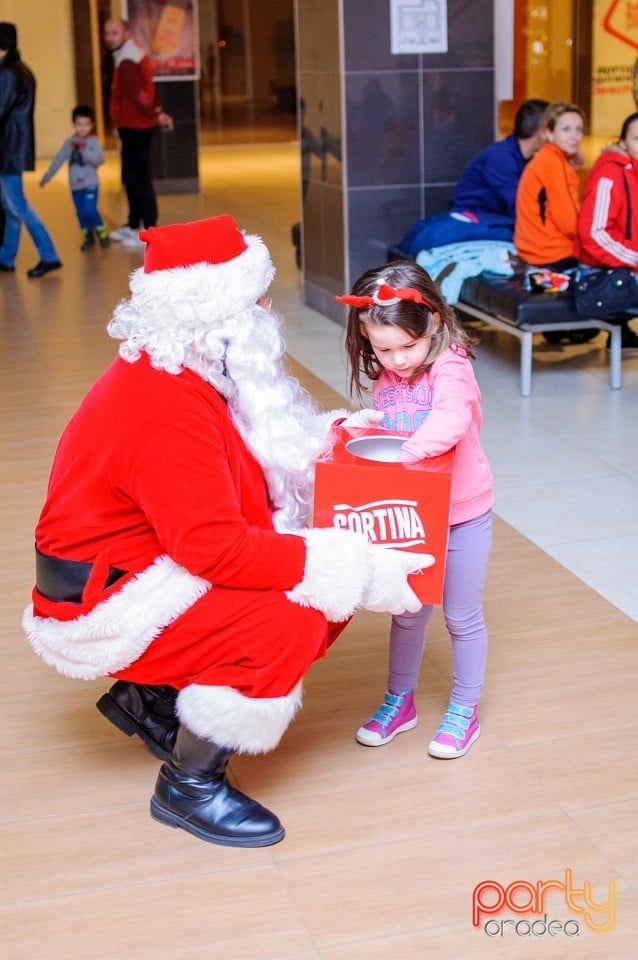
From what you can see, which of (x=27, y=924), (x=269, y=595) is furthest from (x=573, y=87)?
(x=27, y=924)

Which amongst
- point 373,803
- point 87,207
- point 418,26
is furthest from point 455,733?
point 87,207

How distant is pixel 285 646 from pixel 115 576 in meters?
0.37

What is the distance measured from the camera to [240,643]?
2.45m

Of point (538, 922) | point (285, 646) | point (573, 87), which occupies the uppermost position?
point (573, 87)

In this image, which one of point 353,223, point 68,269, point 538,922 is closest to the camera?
point 538,922

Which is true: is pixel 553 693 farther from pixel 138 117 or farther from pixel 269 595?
pixel 138 117

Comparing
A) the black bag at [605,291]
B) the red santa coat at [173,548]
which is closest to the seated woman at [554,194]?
the black bag at [605,291]

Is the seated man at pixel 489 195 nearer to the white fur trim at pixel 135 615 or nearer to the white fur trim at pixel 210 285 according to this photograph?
the white fur trim at pixel 210 285

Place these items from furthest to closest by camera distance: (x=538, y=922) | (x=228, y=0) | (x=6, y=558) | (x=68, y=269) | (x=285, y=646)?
(x=228, y=0), (x=68, y=269), (x=6, y=558), (x=285, y=646), (x=538, y=922)

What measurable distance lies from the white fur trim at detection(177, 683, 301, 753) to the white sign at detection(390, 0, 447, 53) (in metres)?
5.22

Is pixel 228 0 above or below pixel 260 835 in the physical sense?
above

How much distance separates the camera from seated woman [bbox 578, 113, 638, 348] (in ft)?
18.8

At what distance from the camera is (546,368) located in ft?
20.8

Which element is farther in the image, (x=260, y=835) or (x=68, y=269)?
(x=68, y=269)
